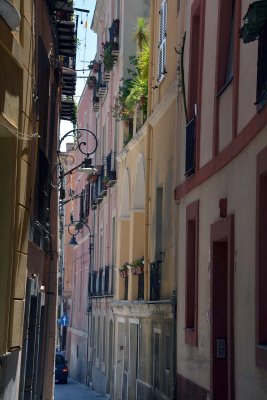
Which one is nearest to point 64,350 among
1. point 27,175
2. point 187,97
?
point 187,97

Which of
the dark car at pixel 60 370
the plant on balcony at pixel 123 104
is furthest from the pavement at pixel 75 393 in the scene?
the plant on balcony at pixel 123 104

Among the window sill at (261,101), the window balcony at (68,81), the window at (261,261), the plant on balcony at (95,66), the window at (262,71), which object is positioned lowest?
the window at (261,261)

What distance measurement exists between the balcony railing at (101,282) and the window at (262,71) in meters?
18.8

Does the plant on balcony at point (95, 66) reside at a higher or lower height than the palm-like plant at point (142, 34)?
higher

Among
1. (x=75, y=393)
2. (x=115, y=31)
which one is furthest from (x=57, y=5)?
(x=75, y=393)

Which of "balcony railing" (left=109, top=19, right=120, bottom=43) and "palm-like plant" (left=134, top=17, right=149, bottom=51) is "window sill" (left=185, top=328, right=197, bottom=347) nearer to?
"palm-like plant" (left=134, top=17, right=149, bottom=51)

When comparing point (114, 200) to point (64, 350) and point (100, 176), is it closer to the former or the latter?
point (100, 176)

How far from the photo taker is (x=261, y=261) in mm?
9797

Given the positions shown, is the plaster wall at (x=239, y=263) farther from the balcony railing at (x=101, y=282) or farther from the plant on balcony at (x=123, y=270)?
the balcony railing at (x=101, y=282)

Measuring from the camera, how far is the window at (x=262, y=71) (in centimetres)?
967

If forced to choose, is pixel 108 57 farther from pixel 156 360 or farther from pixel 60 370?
pixel 60 370

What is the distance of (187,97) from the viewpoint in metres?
15.7

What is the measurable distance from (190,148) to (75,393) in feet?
60.7

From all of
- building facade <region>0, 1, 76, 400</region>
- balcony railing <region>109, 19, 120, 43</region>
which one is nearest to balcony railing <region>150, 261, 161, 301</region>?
building facade <region>0, 1, 76, 400</region>
